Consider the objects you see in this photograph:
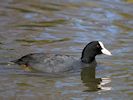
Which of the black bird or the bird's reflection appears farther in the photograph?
the black bird

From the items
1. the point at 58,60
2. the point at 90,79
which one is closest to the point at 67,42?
the point at 58,60

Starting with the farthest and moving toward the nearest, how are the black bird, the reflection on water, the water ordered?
the black bird < the reflection on water < the water

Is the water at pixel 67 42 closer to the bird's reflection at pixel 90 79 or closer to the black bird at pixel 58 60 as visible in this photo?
the bird's reflection at pixel 90 79

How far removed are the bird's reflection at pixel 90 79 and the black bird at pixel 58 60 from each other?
114 millimetres

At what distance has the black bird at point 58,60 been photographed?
10125mm

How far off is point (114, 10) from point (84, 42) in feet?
9.80

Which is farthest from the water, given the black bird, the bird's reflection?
the black bird

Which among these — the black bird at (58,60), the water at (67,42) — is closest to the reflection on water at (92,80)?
the water at (67,42)

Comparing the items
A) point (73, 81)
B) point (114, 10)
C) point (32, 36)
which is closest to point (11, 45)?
point (32, 36)

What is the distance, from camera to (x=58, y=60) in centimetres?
1016

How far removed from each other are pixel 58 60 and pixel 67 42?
1.64 metres

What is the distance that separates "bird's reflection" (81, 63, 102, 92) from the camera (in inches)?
372

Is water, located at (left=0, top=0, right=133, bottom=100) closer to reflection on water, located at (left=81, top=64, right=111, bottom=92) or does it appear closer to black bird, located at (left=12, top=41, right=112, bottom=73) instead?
reflection on water, located at (left=81, top=64, right=111, bottom=92)

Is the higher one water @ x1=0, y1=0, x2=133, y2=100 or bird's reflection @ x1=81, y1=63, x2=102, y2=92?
water @ x1=0, y1=0, x2=133, y2=100
